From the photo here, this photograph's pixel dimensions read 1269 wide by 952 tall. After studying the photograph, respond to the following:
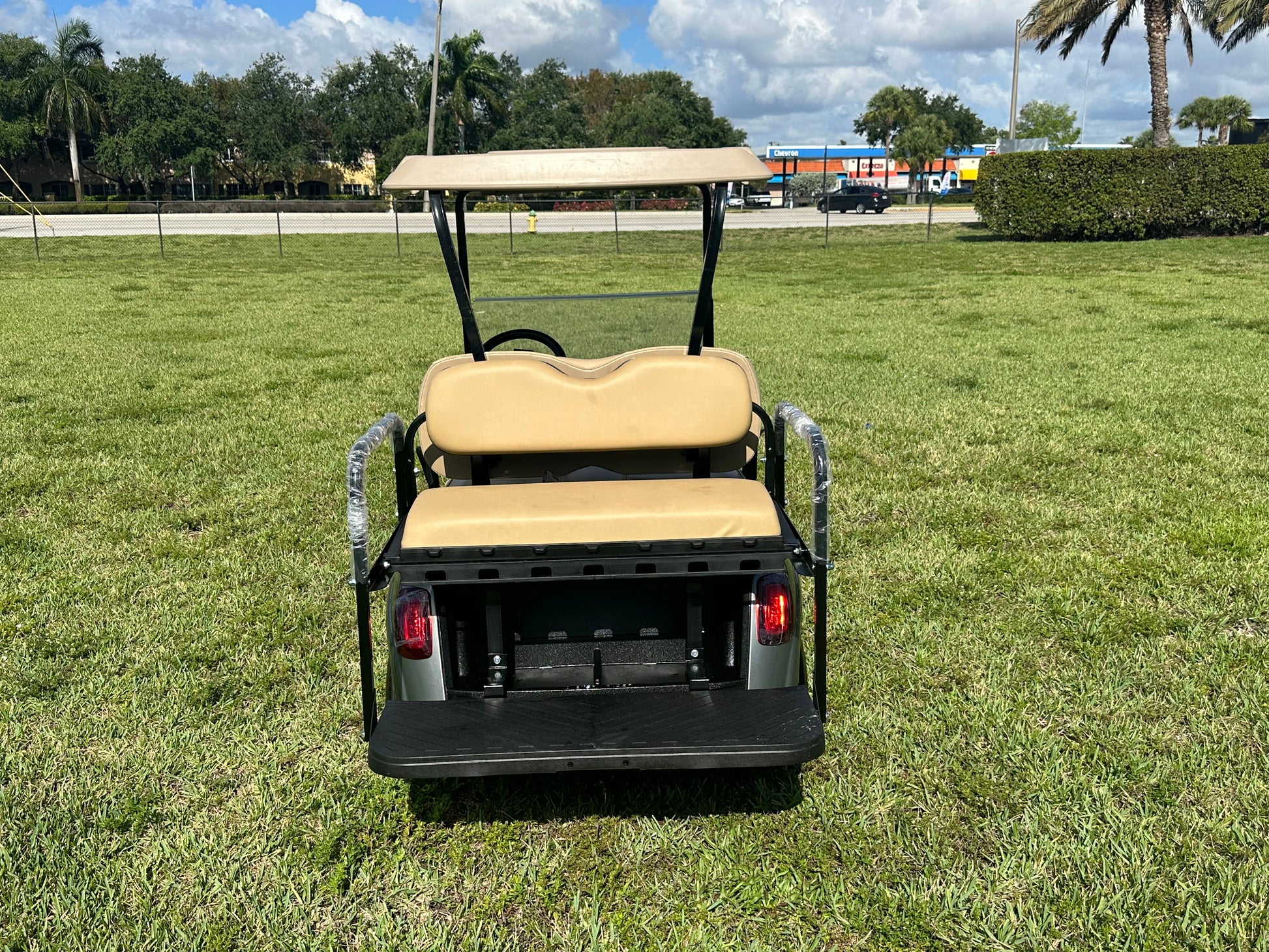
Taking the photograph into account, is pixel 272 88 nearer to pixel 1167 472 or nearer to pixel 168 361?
pixel 168 361

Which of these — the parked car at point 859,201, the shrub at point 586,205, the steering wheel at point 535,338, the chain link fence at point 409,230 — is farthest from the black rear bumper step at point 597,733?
the parked car at point 859,201

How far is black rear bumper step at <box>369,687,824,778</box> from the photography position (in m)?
2.45

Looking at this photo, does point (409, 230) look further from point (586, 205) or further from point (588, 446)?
point (588, 446)

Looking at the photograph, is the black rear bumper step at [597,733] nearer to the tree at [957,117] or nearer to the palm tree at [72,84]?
the palm tree at [72,84]

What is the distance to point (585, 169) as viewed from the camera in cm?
285

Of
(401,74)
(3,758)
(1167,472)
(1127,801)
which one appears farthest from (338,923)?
(401,74)

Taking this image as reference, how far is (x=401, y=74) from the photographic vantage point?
2904 inches

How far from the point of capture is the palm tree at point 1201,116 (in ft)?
329

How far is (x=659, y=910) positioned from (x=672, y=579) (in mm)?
814

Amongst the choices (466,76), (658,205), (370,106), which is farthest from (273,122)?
(658,205)

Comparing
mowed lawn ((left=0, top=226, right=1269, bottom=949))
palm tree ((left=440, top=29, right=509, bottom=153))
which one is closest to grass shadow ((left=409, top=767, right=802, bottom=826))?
mowed lawn ((left=0, top=226, right=1269, bottom=949))

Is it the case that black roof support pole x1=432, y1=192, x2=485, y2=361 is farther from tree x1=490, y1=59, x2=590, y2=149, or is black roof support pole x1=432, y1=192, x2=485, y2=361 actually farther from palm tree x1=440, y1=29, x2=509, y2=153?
tree x1=490, y1=59, x2=590, y2=149

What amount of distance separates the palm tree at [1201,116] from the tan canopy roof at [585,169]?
113 m

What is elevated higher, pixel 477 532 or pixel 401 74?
pixel 401 74
